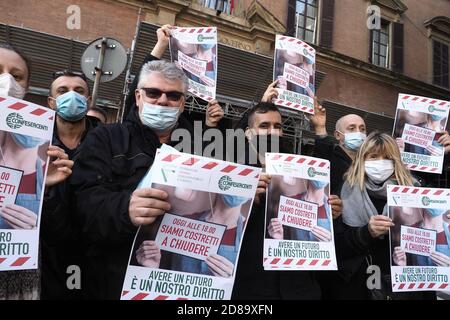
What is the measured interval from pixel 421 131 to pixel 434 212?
80.1 inches

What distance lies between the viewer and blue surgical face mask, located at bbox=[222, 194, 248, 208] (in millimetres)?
1697

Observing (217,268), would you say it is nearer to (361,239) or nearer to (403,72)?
(361,239)

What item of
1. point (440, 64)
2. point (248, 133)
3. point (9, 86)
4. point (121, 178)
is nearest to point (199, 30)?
point (248, 133)

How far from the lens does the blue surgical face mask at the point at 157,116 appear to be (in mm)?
2064

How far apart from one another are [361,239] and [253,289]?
73 cm

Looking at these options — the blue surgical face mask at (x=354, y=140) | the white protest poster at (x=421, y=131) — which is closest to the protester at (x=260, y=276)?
the blue surgical face mask at (x=354, y=140)

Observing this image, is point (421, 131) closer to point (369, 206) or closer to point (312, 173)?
point (369, 206)

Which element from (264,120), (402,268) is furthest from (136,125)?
(402,268)

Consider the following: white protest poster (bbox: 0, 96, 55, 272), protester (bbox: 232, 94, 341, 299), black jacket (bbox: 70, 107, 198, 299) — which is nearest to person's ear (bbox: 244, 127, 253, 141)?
protester (bbox: 232, 94, 341, 299)

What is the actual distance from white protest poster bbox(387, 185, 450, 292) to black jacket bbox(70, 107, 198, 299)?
4.95 ft

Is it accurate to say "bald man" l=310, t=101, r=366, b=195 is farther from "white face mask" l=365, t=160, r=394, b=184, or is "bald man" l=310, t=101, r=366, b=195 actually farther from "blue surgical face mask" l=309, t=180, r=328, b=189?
"blue surgical face mask" l=309, t=180, r=328, b=189

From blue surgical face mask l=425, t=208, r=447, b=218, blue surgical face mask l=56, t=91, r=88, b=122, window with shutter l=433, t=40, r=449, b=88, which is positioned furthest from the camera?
window with shutter l=433, t=40, r=449, b=88

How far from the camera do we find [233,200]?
5.63 ft

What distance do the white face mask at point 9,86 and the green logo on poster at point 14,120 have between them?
0.62 metres
